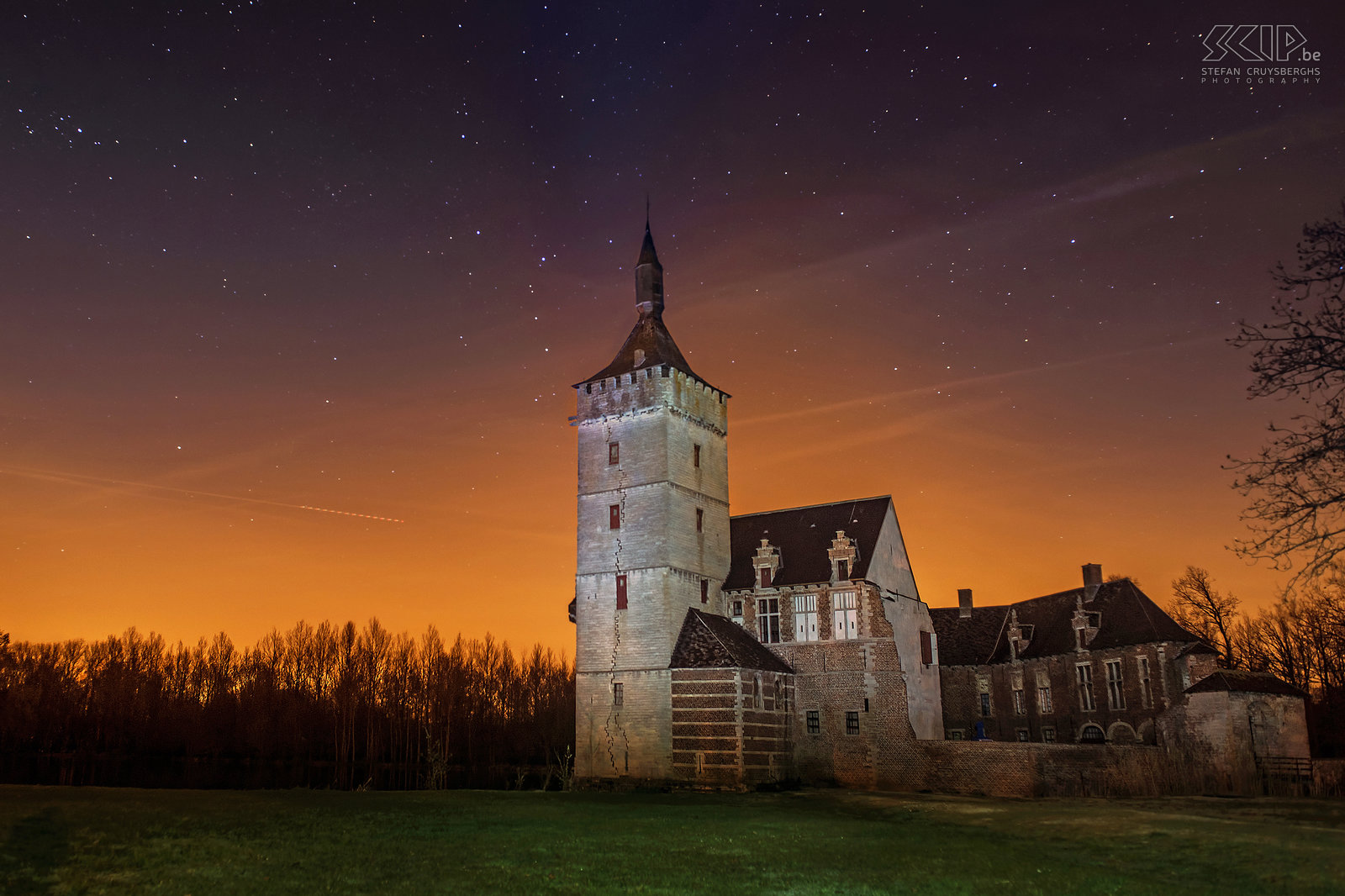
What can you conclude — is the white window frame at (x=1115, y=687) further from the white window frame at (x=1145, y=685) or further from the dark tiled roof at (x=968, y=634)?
the dark tiled roof at (x=968, y=634)

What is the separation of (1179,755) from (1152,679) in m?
6.12

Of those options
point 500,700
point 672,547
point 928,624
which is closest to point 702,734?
point 672,547

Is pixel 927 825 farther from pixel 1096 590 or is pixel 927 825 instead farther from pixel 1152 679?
pixel 1096 590

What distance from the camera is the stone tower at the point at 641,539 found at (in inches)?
1720

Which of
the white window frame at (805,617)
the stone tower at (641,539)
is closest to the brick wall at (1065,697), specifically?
the white window frame at (805,617)

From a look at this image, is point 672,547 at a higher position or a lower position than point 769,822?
higher

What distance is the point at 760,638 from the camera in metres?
46.9

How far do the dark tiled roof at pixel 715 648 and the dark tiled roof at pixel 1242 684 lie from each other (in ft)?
55.9

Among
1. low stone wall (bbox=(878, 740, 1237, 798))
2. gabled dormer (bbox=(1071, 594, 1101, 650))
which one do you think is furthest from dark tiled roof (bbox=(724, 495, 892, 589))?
gabled dormer (bbox=(1071, 594, 1101, 650))

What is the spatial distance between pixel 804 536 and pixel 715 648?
8840 mm

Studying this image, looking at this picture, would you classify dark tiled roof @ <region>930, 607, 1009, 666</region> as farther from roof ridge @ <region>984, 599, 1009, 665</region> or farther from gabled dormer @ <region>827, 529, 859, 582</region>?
gabled dormer @ <region>827, 529, 859, 582</region>

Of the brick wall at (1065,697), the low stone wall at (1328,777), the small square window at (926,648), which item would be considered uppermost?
the small square window at (926,648)

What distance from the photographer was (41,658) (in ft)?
297

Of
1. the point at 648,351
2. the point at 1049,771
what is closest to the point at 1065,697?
the point at 1049,771
